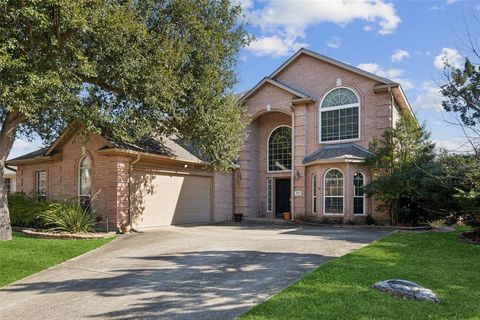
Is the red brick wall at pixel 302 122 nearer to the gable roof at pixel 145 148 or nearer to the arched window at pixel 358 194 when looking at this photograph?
the arched window at pixel 358 194

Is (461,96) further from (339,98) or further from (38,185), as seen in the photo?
(38,185)

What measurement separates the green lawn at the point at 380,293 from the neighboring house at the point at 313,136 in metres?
7.90

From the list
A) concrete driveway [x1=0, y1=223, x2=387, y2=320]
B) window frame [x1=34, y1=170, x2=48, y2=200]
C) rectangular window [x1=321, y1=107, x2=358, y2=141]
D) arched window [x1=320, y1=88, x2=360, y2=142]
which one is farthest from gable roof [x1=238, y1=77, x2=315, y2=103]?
window frame [x1=34, y1=170, x2=48, y2=200]

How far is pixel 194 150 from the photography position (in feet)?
65.8

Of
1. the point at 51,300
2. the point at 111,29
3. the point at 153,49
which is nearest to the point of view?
the point at 51,300

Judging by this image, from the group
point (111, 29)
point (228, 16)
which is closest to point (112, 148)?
point (111, 29)

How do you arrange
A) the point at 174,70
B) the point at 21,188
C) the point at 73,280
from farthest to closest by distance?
the point at 21,188 → the point at 174,70 → the point at 73,280

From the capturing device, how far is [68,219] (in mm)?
13922

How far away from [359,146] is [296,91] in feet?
14.2

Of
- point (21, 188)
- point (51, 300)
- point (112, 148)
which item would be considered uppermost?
point (112, 148)

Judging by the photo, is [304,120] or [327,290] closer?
[327,290]

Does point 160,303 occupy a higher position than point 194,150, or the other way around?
point 194,150

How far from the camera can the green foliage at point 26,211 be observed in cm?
1530

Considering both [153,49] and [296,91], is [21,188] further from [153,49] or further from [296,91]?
[296,91]
